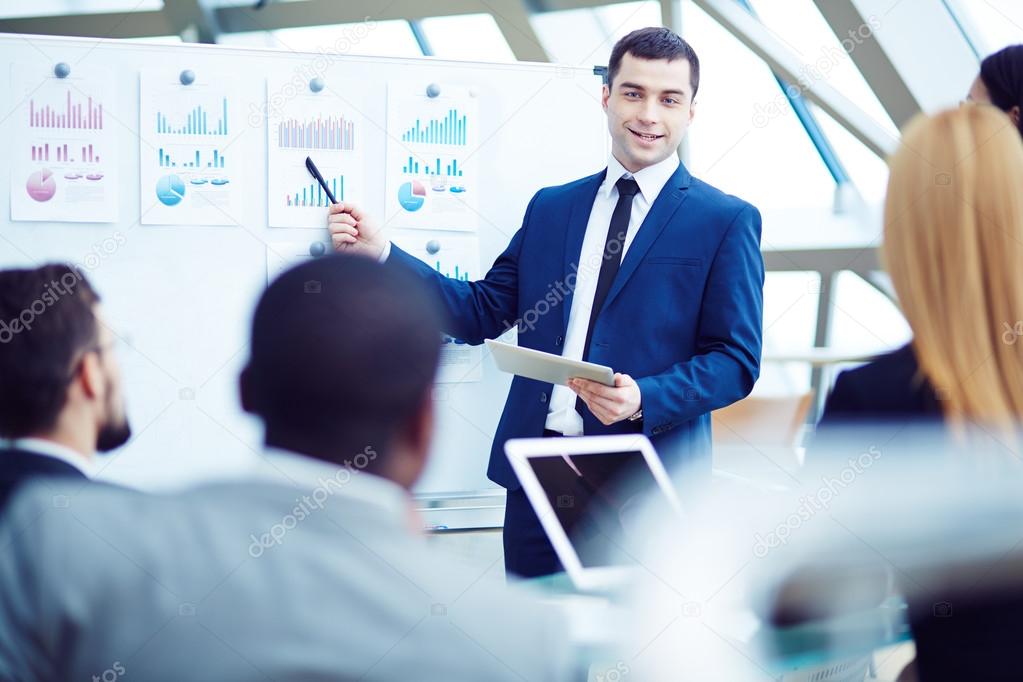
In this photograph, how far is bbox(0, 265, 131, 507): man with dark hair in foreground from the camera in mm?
1362

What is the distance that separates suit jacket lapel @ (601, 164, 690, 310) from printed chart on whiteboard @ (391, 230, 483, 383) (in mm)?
494

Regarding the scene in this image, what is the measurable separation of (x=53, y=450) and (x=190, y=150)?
4.20ft

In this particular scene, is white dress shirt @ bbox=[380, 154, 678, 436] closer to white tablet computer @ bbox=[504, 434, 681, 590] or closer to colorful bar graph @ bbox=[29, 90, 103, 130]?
white tablet computer @ bbox=[504, 434, 681, 590]

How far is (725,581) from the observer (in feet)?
4.71

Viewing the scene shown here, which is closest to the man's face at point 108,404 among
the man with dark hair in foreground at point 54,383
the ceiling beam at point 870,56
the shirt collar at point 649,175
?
the man with dark hair in foreground at point 54,383

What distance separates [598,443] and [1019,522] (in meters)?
0.70

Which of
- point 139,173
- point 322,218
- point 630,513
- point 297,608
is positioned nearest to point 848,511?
point 630,513

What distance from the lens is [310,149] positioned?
2562 mm

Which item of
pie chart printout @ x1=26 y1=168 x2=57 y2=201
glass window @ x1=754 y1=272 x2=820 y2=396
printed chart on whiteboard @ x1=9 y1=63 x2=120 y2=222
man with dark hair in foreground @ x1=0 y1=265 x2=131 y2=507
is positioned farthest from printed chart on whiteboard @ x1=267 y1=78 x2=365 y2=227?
glass window @ x1=754 y1=272 x2=820 y2=396

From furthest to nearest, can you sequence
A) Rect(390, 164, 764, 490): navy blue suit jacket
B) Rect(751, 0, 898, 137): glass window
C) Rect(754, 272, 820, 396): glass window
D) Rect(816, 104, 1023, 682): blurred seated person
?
Rect(754, 272, 820, 396): glass window
Rect(751, 0, 898, 137): glass window
Rect(390, 164, 764, 490): navy blue suit jacket
Rect(816, 104, 1023, 682): blurred seated person

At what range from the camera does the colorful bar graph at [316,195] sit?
2543mm

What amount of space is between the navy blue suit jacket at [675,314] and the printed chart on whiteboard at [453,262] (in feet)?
0.64

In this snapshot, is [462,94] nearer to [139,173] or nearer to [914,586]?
[139,173]

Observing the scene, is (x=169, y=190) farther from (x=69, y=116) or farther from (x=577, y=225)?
(x=577, y=225)
